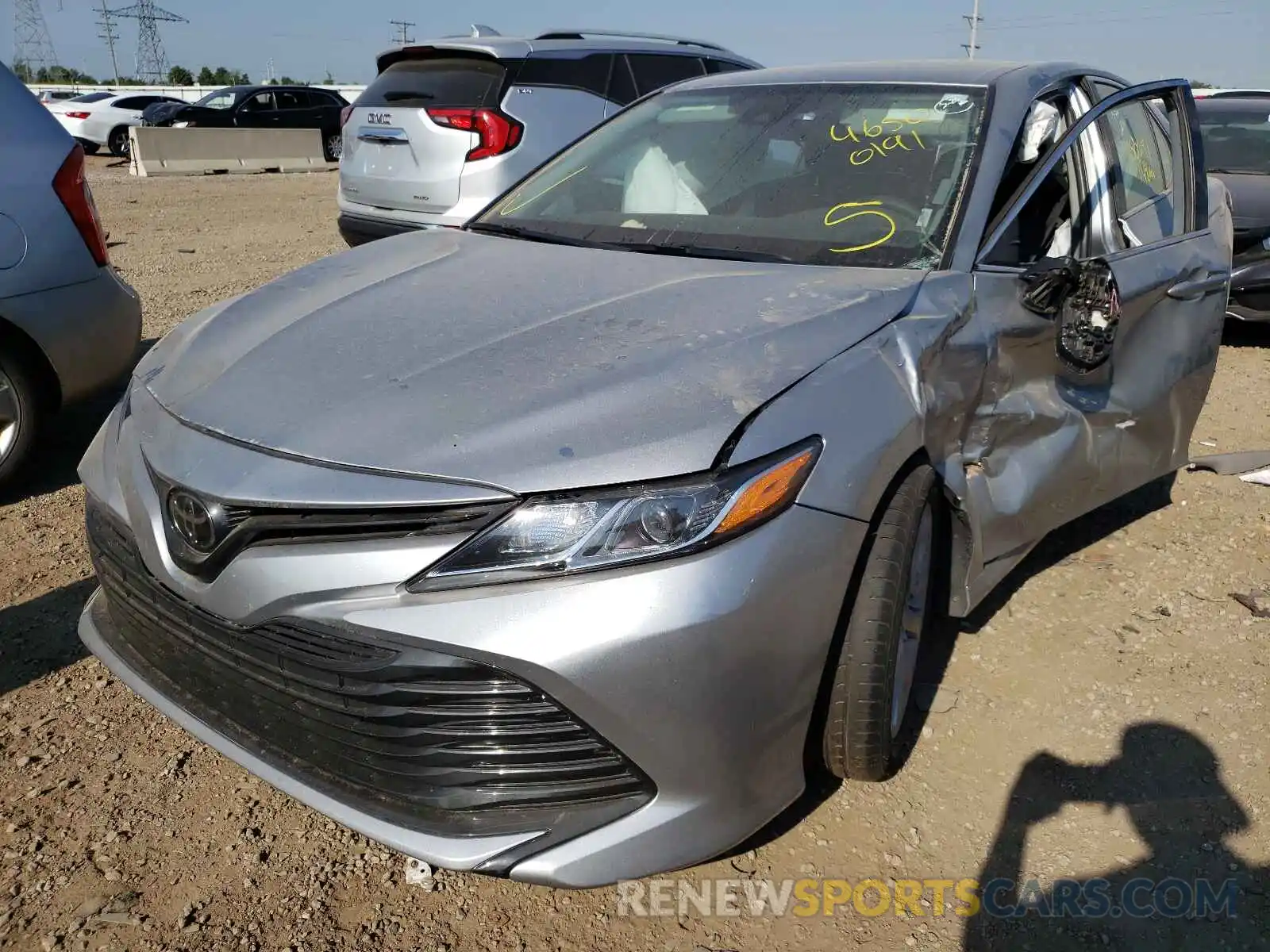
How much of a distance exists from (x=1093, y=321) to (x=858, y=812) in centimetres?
144

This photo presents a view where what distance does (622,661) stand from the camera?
166 cm

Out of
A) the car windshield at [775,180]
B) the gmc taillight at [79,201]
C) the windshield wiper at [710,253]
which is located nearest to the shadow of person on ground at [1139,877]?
the car windshield at [775,180]

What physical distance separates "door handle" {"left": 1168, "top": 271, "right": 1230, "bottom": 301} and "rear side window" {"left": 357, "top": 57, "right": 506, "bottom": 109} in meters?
4.19

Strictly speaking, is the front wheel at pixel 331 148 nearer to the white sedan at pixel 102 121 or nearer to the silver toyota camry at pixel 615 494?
the white sedan at pixel 102 121

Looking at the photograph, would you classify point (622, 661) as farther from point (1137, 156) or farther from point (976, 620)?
point (1137, 156)

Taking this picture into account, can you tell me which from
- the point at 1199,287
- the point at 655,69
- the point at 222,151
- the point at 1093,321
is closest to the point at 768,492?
the point at 1093,321

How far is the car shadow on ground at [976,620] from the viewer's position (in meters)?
2.23

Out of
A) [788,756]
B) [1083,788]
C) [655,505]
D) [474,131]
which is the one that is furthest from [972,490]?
[474,131]

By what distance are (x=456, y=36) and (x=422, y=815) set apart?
633cm

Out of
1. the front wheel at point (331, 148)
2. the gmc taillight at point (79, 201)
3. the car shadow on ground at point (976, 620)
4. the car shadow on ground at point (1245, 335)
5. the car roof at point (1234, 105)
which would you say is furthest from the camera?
the front wheel at point (331, 148)

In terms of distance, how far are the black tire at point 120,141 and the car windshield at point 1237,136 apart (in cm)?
1995

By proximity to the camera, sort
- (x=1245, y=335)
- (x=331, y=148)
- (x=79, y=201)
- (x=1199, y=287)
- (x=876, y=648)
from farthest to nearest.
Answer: (x=331, y=148), (x=1245, y=335), (x=79, y=201), (x=1199, y=287), (x=876, y=648)

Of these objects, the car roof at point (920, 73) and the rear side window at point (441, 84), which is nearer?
the car roof at point (920, 73)

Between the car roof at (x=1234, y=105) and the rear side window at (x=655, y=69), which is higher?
the rear side window at (x=655, y=69)
